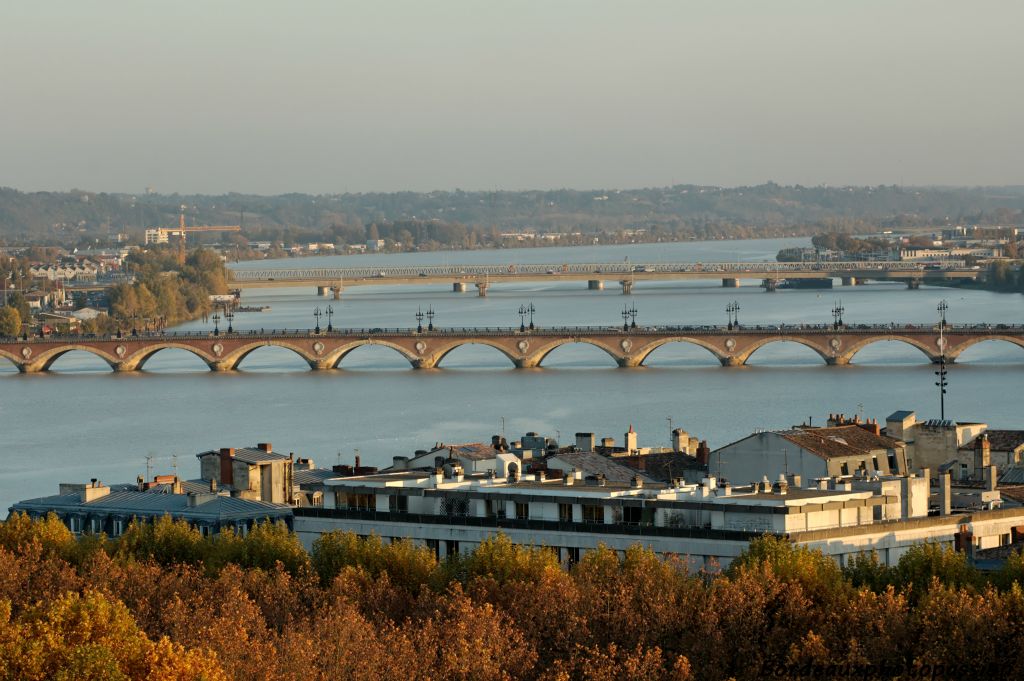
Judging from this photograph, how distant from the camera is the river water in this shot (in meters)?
52.6

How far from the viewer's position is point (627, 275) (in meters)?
133

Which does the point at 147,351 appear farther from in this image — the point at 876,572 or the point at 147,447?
the point at 876,572

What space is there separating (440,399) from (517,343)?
549 inches

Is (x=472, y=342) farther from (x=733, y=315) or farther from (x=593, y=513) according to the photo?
(x=593, y=513)

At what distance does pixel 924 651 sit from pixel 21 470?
30539 millimetres

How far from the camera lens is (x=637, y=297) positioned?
130m

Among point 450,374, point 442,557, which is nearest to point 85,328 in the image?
point 450,374

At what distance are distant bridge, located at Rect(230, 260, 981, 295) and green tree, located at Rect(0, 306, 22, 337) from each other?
37.8 m

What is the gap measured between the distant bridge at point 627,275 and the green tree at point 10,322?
37772 mm

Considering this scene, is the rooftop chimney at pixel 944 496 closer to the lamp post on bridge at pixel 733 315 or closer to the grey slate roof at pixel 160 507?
the grey slate roof at pixel 160 507

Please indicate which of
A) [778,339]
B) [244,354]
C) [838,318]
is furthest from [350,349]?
[838,318]

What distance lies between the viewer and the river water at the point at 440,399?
5259 centimetres

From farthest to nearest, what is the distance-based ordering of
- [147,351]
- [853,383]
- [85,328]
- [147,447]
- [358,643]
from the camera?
[85,328] → [147,351] → [853,383] → [147,447] → [358,643]

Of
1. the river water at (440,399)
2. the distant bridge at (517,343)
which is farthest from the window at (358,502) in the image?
the distant bridge at (517,343)
